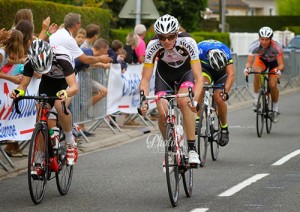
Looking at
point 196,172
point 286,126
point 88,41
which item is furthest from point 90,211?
point 286,126

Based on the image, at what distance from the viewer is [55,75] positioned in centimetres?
1182

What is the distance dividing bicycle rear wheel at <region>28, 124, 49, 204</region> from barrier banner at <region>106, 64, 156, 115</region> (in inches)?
308

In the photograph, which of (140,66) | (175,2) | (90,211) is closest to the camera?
(90,211)

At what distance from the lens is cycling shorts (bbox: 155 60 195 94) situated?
1205 centimetres

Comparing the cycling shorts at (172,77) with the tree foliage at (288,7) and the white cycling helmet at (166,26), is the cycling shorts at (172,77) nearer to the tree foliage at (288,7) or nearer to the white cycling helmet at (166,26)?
the white cycling helmet at (166,26)

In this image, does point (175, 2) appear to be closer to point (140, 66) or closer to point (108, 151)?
point (140, 66)

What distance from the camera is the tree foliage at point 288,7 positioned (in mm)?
113188

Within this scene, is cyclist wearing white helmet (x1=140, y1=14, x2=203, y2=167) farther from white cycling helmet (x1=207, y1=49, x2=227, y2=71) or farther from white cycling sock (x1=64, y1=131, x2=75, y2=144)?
white cycling helmet (x1=207, y1=49, x2=227, y2=71)

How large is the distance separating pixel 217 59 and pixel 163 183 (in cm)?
280

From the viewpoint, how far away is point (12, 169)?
14.1m

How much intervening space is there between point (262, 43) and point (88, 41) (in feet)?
10.5

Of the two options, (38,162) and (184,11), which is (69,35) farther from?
(184,11)

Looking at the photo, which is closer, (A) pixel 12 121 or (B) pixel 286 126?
(A) pixel 12 121

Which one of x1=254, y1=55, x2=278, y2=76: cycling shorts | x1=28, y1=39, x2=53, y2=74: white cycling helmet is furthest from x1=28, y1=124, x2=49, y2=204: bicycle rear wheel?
x1=254, y1=55, x2=278, y2=76: cycling shorts
